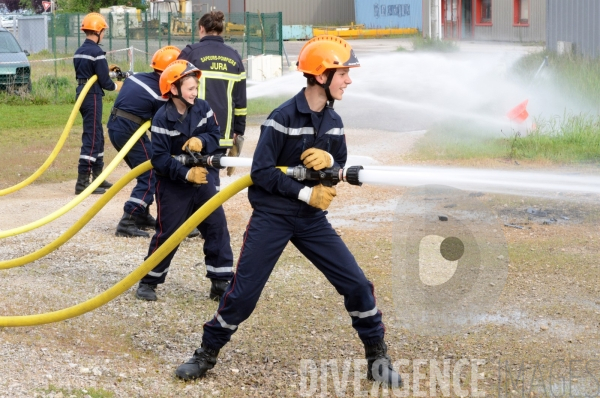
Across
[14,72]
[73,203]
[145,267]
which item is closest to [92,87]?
[73,203]

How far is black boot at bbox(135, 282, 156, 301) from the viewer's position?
19.8 ft

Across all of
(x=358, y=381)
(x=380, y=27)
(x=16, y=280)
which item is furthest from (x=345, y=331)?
(x=380, y=27)

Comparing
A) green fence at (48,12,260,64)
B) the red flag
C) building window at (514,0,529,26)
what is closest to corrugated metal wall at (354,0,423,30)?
building window at (514,0,529,26)

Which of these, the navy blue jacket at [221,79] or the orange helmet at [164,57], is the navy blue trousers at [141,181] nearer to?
the navy blue jacket at [221,79]

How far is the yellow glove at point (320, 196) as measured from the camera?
4281 mm

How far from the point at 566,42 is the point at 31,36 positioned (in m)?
21.8

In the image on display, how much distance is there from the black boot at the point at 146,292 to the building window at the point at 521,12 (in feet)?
99.6

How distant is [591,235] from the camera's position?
7.52 metres

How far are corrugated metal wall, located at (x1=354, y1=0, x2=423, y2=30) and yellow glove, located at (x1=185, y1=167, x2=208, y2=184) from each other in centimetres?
3930

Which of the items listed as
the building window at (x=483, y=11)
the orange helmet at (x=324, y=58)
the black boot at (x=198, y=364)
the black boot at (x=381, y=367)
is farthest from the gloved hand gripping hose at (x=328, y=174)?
the building window at (x=483, y=11)

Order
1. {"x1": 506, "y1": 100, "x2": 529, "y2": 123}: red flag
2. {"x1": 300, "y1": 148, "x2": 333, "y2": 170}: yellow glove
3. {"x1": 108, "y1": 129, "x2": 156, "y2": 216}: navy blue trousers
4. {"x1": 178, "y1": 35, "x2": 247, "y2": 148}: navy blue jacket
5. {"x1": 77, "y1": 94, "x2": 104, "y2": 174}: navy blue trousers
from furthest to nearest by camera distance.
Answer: {"x1": 506, "y1": 100, "x2": 529, "y2": 123}: red flag
{"x1": 77, "y1": 94, "x2": 104, "y2": 174}: navy blue trousers
{"x1": 108, "y1": 129, "x2": 156, "y2": 216}: navy blue trousers
{"x1": 178, "y1": 35, "x2": 247, "y2": 148}: navy blue jacket
{"x1": 300, "y1": 148, "x2": 333, "y2": 170}: yellow glove

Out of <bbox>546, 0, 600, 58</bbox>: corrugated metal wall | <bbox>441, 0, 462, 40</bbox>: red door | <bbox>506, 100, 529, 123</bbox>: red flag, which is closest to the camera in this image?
<bbox>506, 100, 529, 123</bbox>: red flag

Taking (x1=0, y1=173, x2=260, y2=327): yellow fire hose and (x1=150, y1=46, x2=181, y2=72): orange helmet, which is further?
(x1=150, y1=46, x2=181, y2=72): orange helmet

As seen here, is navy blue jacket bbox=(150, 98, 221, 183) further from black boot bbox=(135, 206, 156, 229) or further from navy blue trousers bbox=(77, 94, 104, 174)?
navy blue trousers bbox=(77, 94, 104, 174)
